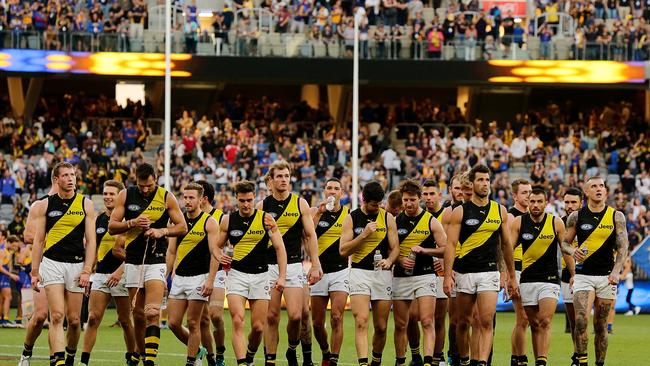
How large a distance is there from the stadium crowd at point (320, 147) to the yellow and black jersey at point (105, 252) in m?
20.2

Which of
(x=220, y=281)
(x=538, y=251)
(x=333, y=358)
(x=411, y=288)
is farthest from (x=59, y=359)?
(x=538, y=251)

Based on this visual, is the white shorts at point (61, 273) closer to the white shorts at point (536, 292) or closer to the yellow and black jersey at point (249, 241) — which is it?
the yellow and black jersey at point (249, 241)

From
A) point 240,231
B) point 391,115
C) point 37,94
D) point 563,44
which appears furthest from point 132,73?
point 240,231

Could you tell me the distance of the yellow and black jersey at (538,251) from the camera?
18.5 m

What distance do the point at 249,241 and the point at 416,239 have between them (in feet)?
6.93

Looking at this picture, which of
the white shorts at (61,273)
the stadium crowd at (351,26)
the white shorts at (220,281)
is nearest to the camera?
the white shorts at (61,273)

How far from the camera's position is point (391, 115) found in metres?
49.7

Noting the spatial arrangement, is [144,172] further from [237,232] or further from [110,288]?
[110,288]

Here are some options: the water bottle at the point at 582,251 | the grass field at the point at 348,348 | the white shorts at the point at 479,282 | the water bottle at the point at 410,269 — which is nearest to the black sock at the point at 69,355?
the grass field at the point at 348,348

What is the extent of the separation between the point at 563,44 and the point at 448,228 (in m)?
30.6

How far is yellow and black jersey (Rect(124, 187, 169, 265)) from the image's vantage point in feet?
58.2

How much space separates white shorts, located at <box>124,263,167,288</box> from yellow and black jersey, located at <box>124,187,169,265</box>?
0.17ft

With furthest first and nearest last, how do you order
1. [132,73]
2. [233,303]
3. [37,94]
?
[37,94], [132,73], [233,303]

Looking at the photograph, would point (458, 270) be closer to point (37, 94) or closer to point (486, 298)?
point (486, 298)
